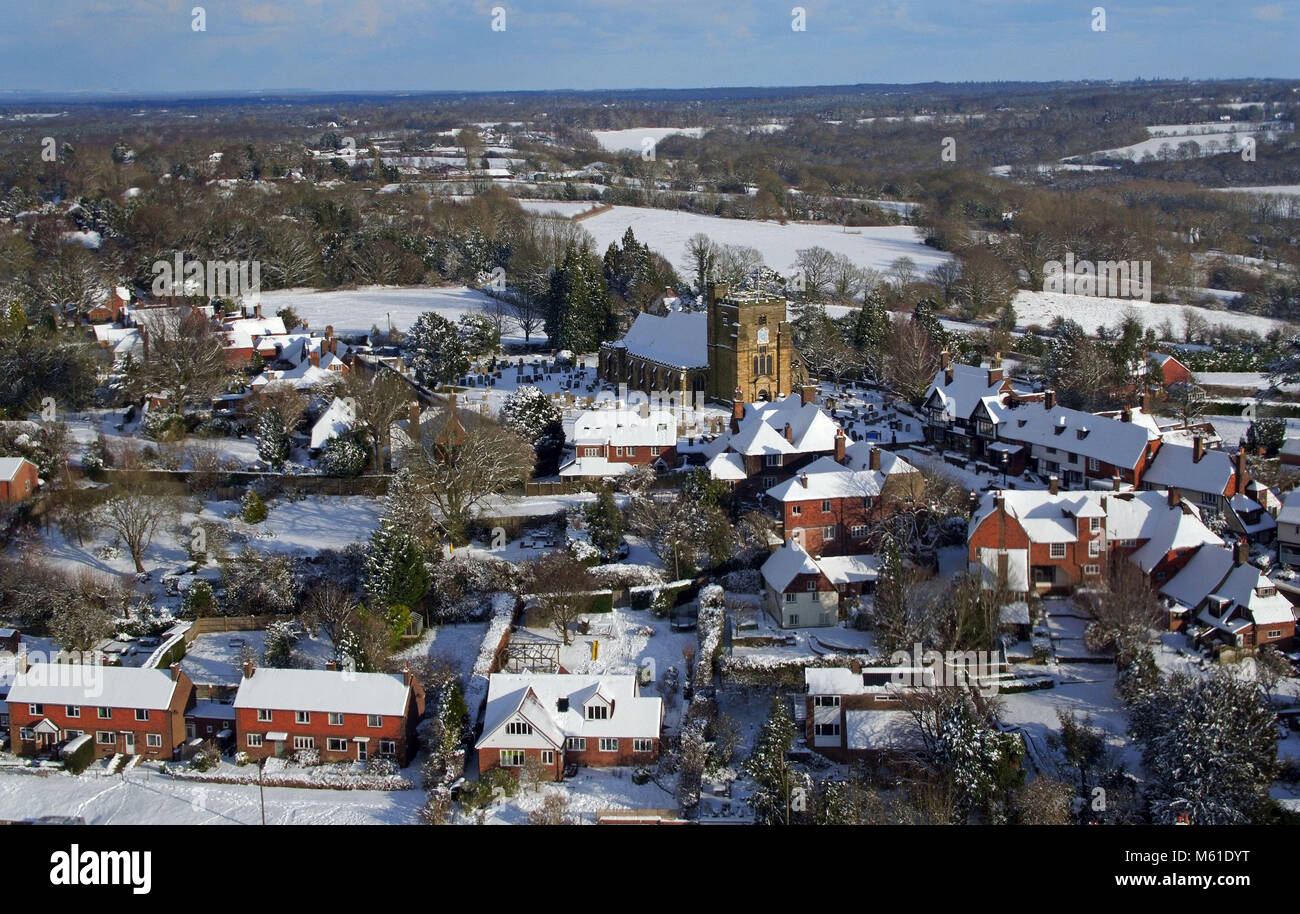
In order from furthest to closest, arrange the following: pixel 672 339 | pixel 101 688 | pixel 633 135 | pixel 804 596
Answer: pixel 633 135, pixel 672 339, pixel 804 596, pixel 101 688

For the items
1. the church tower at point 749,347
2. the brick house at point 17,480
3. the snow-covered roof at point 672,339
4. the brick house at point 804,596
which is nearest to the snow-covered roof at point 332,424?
the brick house at point 17,480

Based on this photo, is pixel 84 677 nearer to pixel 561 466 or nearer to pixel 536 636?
pixel 536 636

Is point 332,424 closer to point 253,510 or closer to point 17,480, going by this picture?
point 253,510

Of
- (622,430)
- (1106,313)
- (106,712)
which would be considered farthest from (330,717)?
(1106,313)

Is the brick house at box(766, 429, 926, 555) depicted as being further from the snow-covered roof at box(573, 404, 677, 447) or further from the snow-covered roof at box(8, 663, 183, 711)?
the snow-covered roof at box(8, 663, 183, 711)

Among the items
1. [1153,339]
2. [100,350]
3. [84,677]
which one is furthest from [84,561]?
[1153,339]

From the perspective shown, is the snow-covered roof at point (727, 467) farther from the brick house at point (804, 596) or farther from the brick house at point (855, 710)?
the brick house at point (855, 710)
